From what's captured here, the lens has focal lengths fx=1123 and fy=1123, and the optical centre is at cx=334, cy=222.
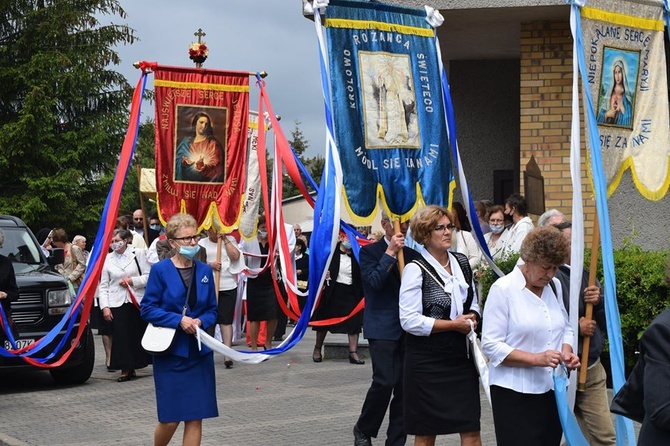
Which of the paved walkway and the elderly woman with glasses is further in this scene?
the paved walkway

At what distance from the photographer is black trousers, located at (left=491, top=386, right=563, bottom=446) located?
19.7ft

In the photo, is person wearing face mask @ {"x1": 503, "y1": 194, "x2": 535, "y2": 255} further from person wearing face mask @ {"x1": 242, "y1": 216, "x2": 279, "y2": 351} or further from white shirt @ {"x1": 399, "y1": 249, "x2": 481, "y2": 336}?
person wearing face mask @ {"x1": 242, "y1": 216, "x2": 279, "y2": 351}

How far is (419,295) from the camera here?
695 centimetres

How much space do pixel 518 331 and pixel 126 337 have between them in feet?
27.5

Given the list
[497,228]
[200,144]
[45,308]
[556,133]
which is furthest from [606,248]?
[45,308]

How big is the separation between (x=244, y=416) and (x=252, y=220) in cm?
432

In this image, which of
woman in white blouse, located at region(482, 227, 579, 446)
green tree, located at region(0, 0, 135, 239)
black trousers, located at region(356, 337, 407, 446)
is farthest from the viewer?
green tree, located at region(0, 0, 135, 239)

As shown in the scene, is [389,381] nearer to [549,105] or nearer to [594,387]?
[594,387]

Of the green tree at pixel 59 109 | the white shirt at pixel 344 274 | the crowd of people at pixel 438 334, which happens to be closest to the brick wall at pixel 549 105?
the white shirt at pixel 344 274

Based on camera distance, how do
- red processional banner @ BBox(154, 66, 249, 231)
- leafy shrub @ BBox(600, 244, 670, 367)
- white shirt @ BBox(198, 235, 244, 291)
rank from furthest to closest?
1. white shirt @ BBox(198, 235, 244, 291)
2. red processional banner @ BBox(154, 66, 249, 231)
3. leafy shrub @ BBox(600, 244, 670, 367)

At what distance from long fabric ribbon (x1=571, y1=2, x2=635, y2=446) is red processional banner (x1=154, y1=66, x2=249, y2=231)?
224 inches

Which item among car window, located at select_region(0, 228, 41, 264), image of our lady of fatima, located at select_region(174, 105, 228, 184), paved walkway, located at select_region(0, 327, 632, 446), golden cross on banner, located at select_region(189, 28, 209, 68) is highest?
golden cross on banner, located at select_region(189, 28, 209, 68)

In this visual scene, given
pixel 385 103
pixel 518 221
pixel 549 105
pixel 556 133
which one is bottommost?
pixel 518 221

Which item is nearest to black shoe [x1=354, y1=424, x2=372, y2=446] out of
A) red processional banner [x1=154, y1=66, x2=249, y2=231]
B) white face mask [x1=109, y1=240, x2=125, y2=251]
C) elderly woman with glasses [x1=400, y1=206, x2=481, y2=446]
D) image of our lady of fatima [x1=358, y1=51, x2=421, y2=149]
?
elderly woman with glasses [x1=400, y1=206, x2=481, y2=446]
